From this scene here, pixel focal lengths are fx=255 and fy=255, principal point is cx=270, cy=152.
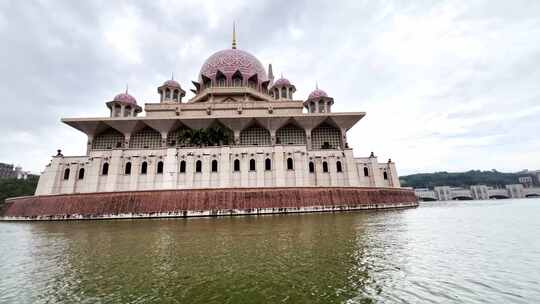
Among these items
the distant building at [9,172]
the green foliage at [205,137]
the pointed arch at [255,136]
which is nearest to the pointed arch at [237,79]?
the pointed arch at [255,136]

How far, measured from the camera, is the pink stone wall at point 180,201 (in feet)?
70.8

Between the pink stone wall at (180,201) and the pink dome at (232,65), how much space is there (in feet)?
86.8

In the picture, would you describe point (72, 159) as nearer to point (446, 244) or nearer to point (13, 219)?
point (13, 219)

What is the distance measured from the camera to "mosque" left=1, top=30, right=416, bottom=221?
29281 mm

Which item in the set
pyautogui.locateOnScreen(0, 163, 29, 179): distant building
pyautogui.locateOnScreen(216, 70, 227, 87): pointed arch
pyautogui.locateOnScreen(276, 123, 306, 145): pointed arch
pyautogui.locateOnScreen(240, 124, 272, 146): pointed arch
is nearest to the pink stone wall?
pyautogui.locateOnScreen(276, 123, 306, 145): pointed arch

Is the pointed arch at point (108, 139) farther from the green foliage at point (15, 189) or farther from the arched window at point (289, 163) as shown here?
the green foliage at point (15, 189)

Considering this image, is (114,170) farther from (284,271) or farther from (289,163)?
(284,271)

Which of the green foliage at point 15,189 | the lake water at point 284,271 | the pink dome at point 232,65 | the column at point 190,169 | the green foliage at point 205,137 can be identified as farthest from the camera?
the green foliage at point 15,189

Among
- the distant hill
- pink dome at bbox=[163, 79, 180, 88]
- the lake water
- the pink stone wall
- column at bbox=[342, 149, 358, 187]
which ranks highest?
pink dome at bbox=[163, 79, 180, 88]

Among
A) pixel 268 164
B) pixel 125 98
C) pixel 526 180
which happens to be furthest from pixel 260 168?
pixel 526 180

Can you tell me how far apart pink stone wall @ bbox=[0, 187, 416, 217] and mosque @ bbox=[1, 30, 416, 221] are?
72cm

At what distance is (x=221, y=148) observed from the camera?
1185 inches

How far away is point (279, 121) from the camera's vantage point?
34875 millimetres

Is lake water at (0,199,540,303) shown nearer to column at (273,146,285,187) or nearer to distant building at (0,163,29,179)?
column at (273,146,285,187)
